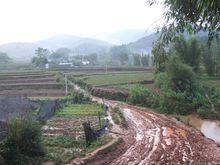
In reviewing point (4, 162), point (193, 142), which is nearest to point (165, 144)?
point (193, 142)

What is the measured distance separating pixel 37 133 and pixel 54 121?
13.9 meters

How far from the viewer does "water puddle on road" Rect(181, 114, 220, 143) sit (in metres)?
26.9

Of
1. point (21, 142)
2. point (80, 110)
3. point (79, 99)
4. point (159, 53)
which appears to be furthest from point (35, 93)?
point (159, 53)

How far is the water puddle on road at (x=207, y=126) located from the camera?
2687 centimetres

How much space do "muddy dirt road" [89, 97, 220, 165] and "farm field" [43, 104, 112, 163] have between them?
142 cm

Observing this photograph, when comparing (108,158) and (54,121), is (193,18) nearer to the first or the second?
(108,158)

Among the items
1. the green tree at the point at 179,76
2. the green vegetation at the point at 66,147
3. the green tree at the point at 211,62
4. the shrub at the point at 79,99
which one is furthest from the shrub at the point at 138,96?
the green tree at the point at 211,62

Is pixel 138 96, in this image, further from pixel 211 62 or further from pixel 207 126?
pixel 211 62

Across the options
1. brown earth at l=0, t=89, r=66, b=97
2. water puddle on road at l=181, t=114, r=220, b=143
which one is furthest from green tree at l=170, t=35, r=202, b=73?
water puddle on road at l=181, t=114, r=220, b=143

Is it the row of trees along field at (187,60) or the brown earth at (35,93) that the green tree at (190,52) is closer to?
the row of trees along field at (187,60)

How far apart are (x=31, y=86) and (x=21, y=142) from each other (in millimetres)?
44644

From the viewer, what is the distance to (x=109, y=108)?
38719mm

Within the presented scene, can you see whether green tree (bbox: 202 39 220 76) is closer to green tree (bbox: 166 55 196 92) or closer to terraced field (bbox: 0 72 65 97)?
green tree (bbox: 166 55 196 92)

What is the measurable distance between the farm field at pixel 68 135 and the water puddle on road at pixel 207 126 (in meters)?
8.24
